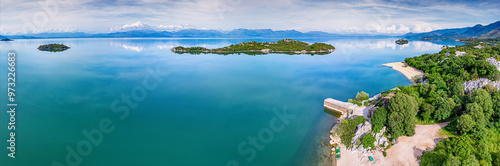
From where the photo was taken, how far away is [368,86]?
145 feet

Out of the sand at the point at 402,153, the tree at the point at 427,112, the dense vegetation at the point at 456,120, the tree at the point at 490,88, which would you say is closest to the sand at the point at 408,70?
the tree at the point at 490,88

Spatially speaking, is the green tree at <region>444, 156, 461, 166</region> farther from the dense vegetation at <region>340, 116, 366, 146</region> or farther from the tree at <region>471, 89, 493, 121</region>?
the tree at <region>471, 89, 493, 121</region>

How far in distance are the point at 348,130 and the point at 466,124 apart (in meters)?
9.62

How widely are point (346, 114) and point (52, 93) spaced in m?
43.8

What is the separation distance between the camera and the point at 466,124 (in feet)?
66.3

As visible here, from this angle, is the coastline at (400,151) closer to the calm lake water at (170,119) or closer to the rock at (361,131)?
the rock at (361,131)

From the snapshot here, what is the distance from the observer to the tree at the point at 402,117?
21.7 m

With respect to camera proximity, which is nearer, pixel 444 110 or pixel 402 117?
pixel 402 117

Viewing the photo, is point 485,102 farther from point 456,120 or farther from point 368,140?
point 368,140

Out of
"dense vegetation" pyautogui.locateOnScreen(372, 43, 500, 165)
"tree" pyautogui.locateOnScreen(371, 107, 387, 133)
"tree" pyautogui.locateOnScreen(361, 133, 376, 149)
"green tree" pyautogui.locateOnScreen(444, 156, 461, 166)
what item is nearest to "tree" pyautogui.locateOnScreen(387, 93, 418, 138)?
"dense vegetation" pyautogui.locateOnScreen(372, 43, 500, 165)

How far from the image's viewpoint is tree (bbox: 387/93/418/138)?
21.7 m

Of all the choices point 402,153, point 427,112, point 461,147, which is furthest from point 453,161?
point 427,112

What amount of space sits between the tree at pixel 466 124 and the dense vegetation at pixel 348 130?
7.77 m

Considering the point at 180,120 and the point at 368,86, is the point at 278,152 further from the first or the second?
the point at 368,86
